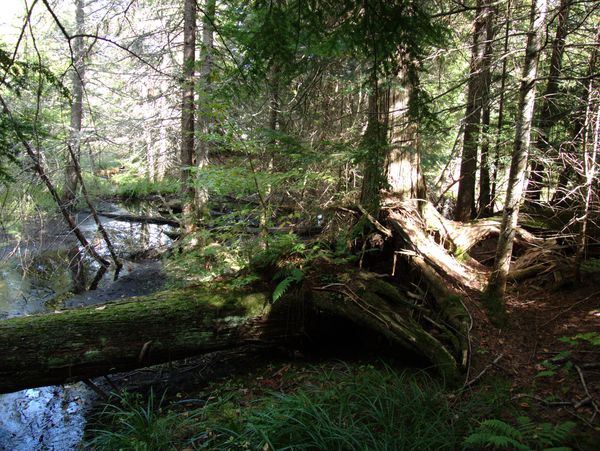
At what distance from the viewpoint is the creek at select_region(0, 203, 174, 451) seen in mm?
4348

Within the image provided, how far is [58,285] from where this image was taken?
9219 millimetres

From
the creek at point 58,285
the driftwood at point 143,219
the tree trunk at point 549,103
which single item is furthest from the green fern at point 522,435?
the driftwood at point 143,219

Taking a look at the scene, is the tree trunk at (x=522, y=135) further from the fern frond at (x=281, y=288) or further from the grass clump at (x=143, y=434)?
the grass clump at (x=143, y=434)

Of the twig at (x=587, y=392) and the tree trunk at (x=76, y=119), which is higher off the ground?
the tree trunk at (x=76, y=119)

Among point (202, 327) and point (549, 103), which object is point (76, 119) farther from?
point (549, 103)

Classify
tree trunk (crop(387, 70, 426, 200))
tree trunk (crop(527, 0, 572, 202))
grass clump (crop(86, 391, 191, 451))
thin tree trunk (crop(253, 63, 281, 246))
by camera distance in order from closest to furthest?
grass clump (crop(86, 391, 191, 451)) → thin tree trunk (crop(253, 63, 281, 246)) → tree trunk (crop(527, 0, 572, 202)) → tree trunk (crop(387, 70, 426, 200))

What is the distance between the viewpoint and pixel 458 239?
5961 mm

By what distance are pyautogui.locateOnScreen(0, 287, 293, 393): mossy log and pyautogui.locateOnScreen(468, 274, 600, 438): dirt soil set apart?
239 centimetres

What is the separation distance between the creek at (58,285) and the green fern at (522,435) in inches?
151

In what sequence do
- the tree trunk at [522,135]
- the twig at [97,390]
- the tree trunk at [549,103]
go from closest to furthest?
the tree trunk at [522,135] < the twig at [97,390] < the tree trunk at [549,103]

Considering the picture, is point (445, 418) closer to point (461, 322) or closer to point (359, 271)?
point (461, 322)

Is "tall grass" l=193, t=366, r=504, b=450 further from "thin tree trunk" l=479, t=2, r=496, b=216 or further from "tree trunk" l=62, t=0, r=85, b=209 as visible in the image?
"thin tree trunk" l=479, t=2, r=496, b=216

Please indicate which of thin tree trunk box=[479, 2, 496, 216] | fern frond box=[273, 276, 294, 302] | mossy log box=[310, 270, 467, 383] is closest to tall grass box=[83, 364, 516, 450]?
mossy log box=[310, 270, 467, 383]

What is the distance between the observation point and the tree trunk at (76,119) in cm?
902
